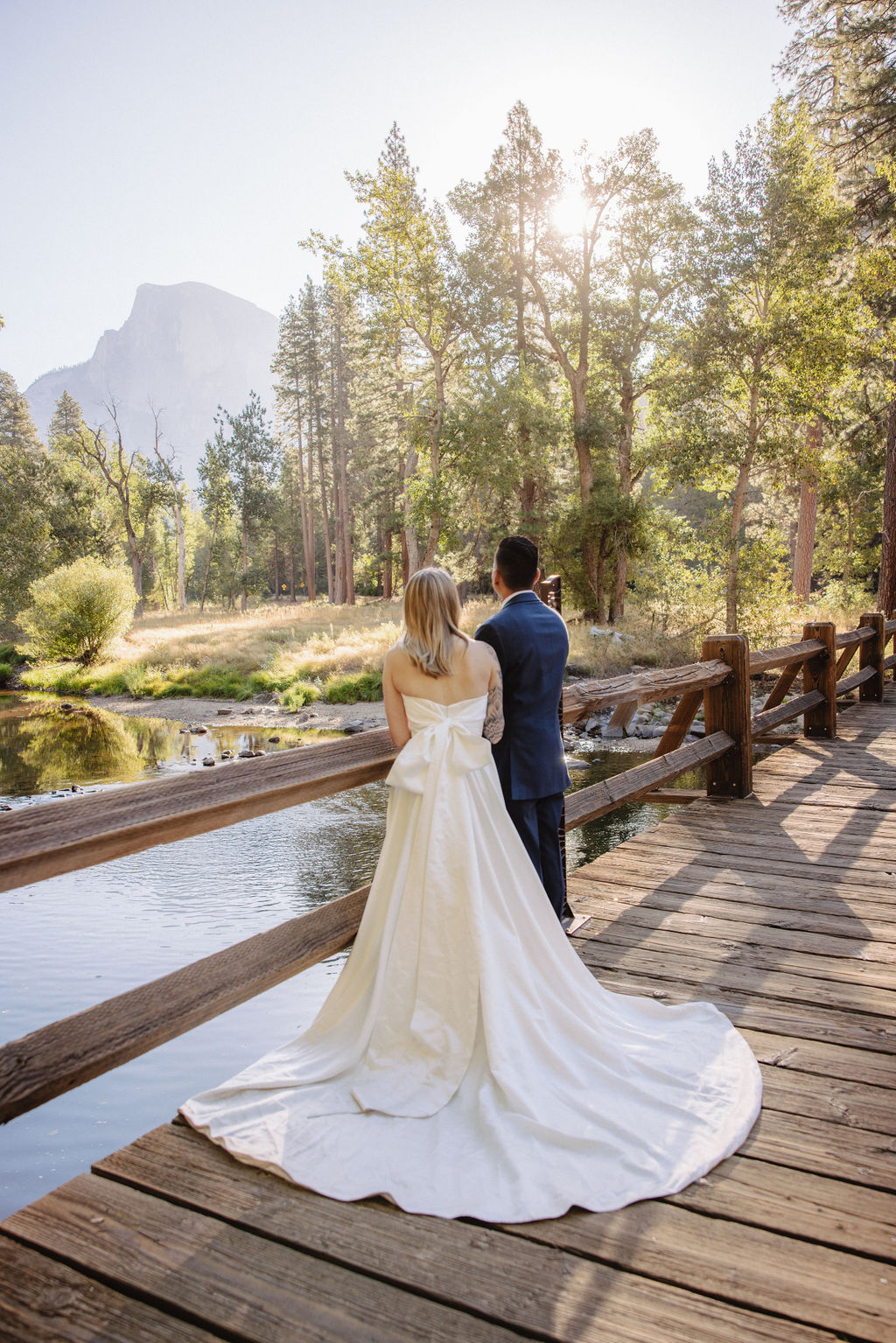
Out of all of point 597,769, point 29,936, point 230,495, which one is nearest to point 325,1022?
point 29,936

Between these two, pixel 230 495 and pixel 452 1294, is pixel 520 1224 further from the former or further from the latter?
pixel 230 495

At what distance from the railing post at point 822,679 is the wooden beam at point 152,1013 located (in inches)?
269

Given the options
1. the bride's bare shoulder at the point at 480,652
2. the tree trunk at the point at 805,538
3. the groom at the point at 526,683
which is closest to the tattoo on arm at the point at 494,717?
the bride's bare shoulder at the point at 480,652

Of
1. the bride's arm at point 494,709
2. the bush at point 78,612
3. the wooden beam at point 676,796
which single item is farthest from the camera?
the bush at point 78,612

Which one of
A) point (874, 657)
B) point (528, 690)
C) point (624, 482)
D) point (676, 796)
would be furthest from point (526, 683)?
point (624, 482)

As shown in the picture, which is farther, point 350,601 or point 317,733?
point 350,601

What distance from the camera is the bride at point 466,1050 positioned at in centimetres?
218

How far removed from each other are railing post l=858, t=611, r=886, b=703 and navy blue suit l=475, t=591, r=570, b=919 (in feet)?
27.7

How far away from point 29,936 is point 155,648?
2263cm

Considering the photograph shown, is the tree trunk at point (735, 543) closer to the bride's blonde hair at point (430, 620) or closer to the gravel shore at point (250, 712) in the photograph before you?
the gravel shore at point (250, 712)

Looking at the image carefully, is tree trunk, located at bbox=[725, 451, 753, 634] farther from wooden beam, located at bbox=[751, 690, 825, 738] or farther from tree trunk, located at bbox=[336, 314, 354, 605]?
tree trunk, located at bbox=[336, 314, 354, 605]

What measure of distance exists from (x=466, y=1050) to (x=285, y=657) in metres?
23.7

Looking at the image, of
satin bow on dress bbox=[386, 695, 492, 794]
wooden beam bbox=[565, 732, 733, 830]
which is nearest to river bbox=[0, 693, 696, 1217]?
satin bow on dress bbox=[386, 695, 492, 794]

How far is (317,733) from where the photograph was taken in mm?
18750
